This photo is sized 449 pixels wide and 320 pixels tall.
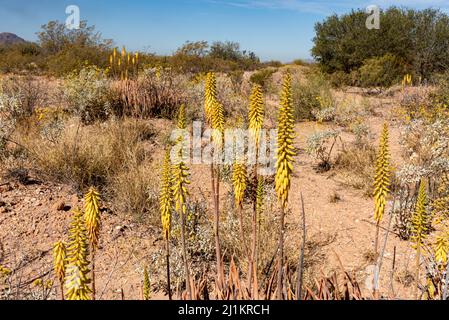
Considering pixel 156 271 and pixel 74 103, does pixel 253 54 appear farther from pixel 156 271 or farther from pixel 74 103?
pixel 156 271

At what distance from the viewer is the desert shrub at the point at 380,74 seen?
14.1m

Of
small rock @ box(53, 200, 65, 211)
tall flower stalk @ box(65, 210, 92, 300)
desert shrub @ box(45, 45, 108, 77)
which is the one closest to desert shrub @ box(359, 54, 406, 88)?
desert shrub @ box(45, 45, 108, 77)

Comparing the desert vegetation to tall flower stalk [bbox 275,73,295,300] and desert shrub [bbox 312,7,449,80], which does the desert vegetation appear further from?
desert shrub [bbox 312,7,449,80]

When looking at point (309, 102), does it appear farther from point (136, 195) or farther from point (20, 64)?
point (20, 64)

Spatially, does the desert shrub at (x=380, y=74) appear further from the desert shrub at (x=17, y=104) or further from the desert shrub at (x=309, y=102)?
the desert shrub at (x=17, y=104)

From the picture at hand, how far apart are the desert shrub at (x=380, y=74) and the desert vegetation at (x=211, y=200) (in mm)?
4753

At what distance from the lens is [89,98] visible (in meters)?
7.26

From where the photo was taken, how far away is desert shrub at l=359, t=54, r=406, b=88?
1408cm

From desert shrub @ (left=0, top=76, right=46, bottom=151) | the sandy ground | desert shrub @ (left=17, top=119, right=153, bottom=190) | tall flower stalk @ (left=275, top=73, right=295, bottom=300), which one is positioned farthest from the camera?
desert shrub @ (left=0, top=76, right=46, bottom=151)

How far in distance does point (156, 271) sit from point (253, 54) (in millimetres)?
28312

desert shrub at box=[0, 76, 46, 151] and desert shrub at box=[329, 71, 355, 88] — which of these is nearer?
desert shrub at box=[0, 76, 46, 151]

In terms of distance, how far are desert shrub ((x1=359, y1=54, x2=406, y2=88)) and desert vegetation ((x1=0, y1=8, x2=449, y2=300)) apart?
4.75m

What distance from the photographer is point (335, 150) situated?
7.10m
